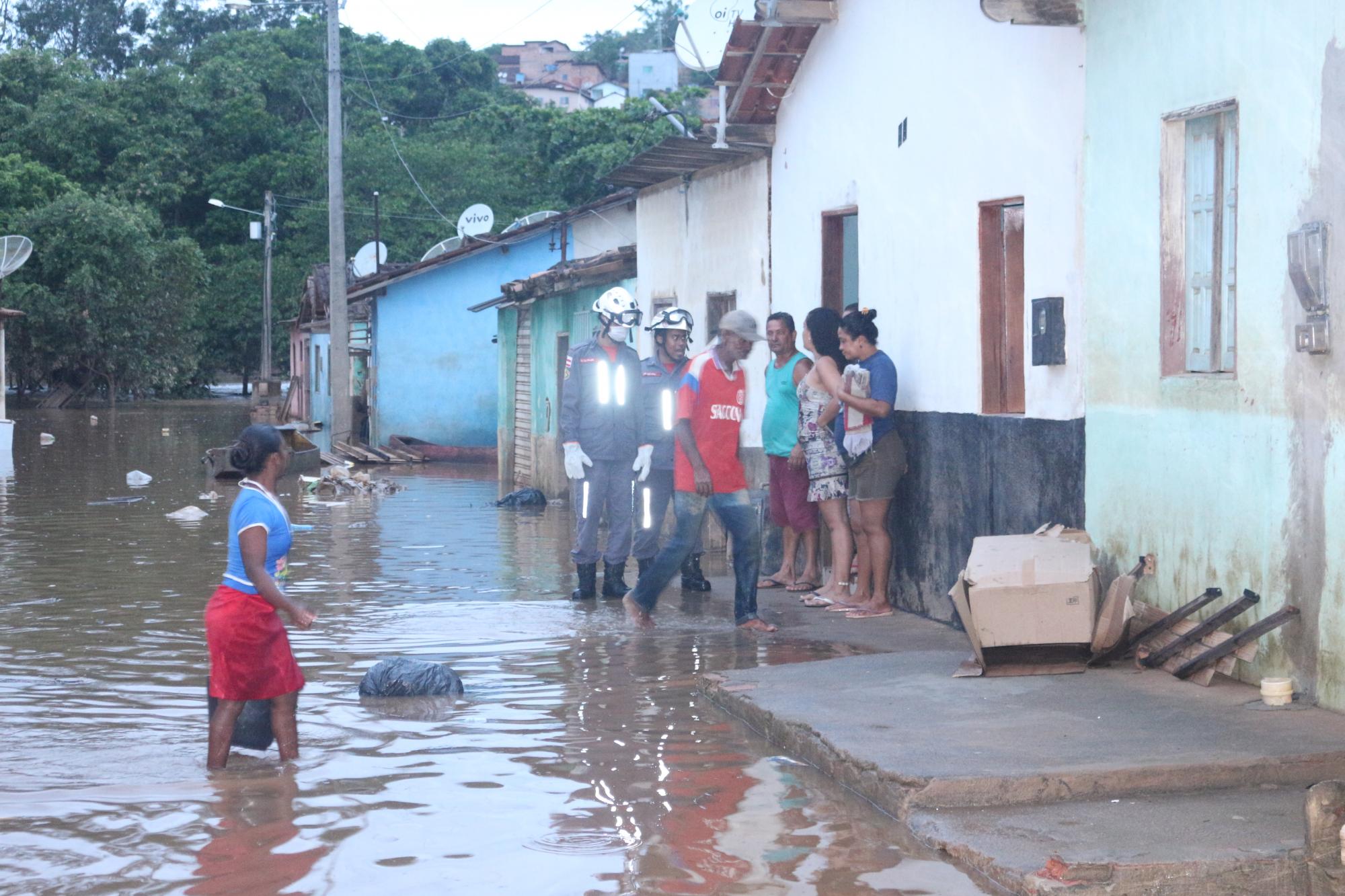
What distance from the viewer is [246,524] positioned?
5641 mm

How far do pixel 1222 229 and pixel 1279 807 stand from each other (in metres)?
2.88

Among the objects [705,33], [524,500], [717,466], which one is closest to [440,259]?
[524,500]

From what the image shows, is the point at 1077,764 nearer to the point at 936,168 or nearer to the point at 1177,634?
the point at 1177,634

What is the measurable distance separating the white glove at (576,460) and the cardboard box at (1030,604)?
3.66 metres

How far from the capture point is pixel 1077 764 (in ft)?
17.0

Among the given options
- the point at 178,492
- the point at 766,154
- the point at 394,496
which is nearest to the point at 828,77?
the point at 766,154

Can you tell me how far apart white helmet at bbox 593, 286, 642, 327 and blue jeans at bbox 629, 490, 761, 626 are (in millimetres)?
1348

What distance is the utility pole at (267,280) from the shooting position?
52.5 meters

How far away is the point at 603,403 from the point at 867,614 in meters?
2.16

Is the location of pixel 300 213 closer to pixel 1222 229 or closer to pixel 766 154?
pixel 766 154

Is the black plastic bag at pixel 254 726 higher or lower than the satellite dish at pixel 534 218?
lower

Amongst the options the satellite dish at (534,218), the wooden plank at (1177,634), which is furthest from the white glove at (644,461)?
the satellite dish at (534,218)

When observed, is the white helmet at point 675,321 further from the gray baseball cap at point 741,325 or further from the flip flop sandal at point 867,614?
the flip flop sandal at point 867,614

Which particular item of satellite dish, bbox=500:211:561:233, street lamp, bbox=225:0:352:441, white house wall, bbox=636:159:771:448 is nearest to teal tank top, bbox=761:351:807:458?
white house wall, bbox=636:159:771:448
